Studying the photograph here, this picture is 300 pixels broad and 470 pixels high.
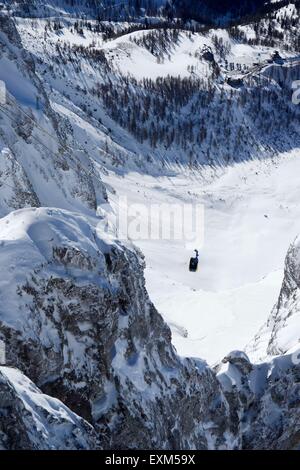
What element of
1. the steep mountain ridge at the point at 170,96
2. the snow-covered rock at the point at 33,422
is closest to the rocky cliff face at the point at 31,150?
the snow-covered rock at the point at 33,422

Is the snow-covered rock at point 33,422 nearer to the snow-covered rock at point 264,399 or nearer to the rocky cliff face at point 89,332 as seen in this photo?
the rocky cliff face at point 89,332

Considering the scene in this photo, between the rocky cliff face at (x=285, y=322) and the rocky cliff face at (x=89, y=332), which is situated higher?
the rocky cliff face at (x=89, y=332)

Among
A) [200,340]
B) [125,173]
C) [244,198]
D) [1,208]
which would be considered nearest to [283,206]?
[244,198]

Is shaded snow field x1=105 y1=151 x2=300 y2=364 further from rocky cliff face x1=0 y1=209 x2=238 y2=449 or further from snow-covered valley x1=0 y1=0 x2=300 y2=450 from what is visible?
rocky cliff face x1=0 y1=209 x2=238 y2=449

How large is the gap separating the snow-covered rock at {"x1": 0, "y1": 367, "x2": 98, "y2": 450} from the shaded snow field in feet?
60.9

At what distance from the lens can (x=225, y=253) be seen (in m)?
64.5

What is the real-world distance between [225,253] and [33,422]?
167 ft

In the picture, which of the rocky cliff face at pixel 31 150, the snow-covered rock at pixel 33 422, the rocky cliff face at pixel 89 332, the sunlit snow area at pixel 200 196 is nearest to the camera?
the snow-covered rock at pixel 33 422

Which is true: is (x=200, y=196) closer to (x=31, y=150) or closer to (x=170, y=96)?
(x=170, y=96)

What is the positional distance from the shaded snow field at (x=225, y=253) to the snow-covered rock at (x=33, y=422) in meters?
18.5

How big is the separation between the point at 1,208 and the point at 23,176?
3354mm

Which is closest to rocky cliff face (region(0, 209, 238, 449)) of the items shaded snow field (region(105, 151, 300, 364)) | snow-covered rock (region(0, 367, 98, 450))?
snow-covered rock (region(0, 367, 98, 450))

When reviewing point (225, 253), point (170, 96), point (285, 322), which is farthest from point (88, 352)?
point (170, 96)

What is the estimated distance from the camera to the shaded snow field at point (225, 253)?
136 ft
